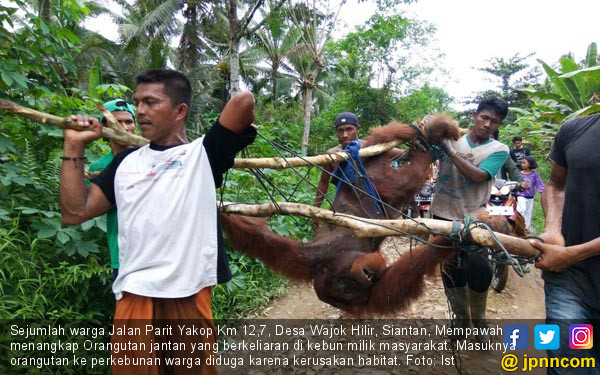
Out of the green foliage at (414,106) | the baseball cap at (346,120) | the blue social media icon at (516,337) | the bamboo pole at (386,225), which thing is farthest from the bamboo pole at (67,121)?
the green foliage at (414,106)

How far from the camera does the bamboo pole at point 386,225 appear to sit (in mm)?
1755

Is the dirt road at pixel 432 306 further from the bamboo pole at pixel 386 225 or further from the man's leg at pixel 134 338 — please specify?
the man's leg at pixel 134 338

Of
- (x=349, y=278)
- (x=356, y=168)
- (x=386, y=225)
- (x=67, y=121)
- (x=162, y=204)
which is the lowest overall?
(x=349, y=278)

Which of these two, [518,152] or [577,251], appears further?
[518,152]

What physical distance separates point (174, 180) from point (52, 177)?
180cm

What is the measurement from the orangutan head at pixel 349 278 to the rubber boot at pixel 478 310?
4.59 feet

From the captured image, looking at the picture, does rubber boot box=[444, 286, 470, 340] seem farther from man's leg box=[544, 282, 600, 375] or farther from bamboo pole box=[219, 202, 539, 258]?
bamboo pole box=[219, 202, 539, 258]

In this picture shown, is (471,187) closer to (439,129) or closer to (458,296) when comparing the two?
(439,129)

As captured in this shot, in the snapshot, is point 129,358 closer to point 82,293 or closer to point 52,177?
point 82,293

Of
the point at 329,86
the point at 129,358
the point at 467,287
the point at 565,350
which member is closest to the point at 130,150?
the point at 129,358

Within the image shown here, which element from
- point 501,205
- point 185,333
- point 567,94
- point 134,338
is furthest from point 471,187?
point 567,94

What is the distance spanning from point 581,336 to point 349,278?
1220 mm

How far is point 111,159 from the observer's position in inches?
94.4

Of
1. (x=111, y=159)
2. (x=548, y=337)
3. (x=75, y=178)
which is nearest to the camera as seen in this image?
(x=75, y=178)
